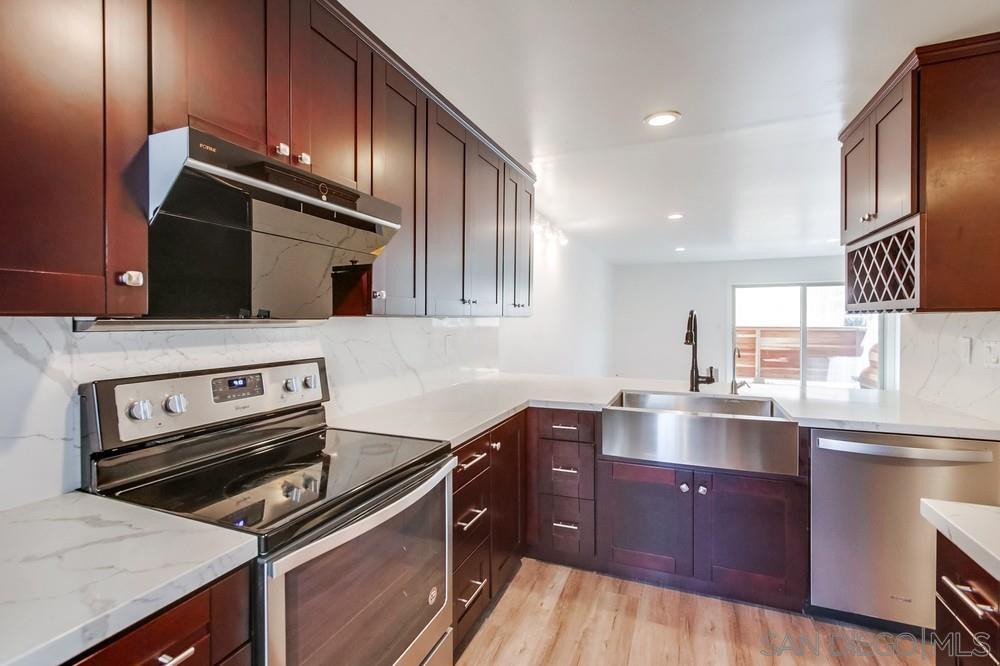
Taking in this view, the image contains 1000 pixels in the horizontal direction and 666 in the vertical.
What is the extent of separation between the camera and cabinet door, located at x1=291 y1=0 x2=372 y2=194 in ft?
4.43

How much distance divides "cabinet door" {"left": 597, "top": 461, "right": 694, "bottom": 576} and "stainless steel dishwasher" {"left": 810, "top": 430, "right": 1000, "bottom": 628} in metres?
0.53

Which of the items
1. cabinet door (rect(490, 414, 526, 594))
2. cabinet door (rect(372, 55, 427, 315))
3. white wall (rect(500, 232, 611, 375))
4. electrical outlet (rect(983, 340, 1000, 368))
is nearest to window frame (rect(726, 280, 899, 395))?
white wall (rect(500, 232, 611, 375))

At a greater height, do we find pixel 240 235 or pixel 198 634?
pixel 240 235

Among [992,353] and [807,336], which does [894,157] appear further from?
[807,336]

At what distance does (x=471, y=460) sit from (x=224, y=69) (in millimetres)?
1441

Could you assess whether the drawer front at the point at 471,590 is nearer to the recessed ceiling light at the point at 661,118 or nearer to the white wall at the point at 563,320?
the white wall at the point at 563,320

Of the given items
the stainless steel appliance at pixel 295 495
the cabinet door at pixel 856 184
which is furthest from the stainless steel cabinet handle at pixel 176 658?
the cabinet door at pixel 856 184

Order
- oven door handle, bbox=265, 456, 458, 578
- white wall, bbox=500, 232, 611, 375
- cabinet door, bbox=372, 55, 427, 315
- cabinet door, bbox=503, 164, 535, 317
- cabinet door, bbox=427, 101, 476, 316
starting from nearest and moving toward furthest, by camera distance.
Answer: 1. oven door handle, bbox=265, 456, 458, 578
2. cabinet door, bbox=372, 55, 427, 315
3. cabinet door, bbox=427, 101, 476, 316
4. cabinet door, bbox=503, 164, 535, 317
5. white wall, bbox=500, 232, 611, 375

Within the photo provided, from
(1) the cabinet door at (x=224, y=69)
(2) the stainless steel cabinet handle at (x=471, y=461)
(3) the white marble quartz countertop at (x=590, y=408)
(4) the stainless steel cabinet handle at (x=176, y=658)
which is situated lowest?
(4) the stainless steel cabinet handle at (x=176, y=658)

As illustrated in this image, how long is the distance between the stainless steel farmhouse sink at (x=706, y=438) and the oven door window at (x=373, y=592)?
1.11 m

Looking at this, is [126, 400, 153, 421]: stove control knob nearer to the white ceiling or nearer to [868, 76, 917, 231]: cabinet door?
the white ceiling

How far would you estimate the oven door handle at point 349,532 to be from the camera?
912 millimetres

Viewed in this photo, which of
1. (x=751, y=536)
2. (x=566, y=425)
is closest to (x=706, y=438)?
(x=751, y=536)

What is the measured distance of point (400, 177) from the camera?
5.98ft
